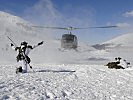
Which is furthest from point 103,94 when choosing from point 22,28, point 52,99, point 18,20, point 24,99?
point 18,20

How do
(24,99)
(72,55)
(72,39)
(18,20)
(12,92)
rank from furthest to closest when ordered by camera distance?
1. (18,20)
2. (72,55)
3. (72,39)
4. (12,92)
5. (24,99)

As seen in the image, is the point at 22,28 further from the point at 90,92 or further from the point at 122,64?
the point at 90,92

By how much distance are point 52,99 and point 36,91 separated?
0.85 meters

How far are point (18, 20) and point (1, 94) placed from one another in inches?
4771

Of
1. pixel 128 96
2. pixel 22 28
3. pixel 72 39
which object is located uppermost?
pixel 22 28

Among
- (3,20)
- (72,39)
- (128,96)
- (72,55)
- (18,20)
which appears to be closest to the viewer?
(128,96)

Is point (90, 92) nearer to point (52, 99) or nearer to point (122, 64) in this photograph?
point (52, 99)

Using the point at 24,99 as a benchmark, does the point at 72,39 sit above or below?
above

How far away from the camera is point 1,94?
6.79 meters

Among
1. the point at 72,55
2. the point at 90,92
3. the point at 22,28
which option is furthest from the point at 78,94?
the point at 22,28

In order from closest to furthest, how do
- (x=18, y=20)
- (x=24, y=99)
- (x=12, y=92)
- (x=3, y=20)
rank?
(x=24, y=99), (x=12, y=92), (x=3, y=20), (x=18, y=20)

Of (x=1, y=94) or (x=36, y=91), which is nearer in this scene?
(x=1, y=94)

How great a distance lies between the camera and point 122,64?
18547 mm

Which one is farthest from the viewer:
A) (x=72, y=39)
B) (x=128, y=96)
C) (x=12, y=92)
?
(x=72, y=39)
